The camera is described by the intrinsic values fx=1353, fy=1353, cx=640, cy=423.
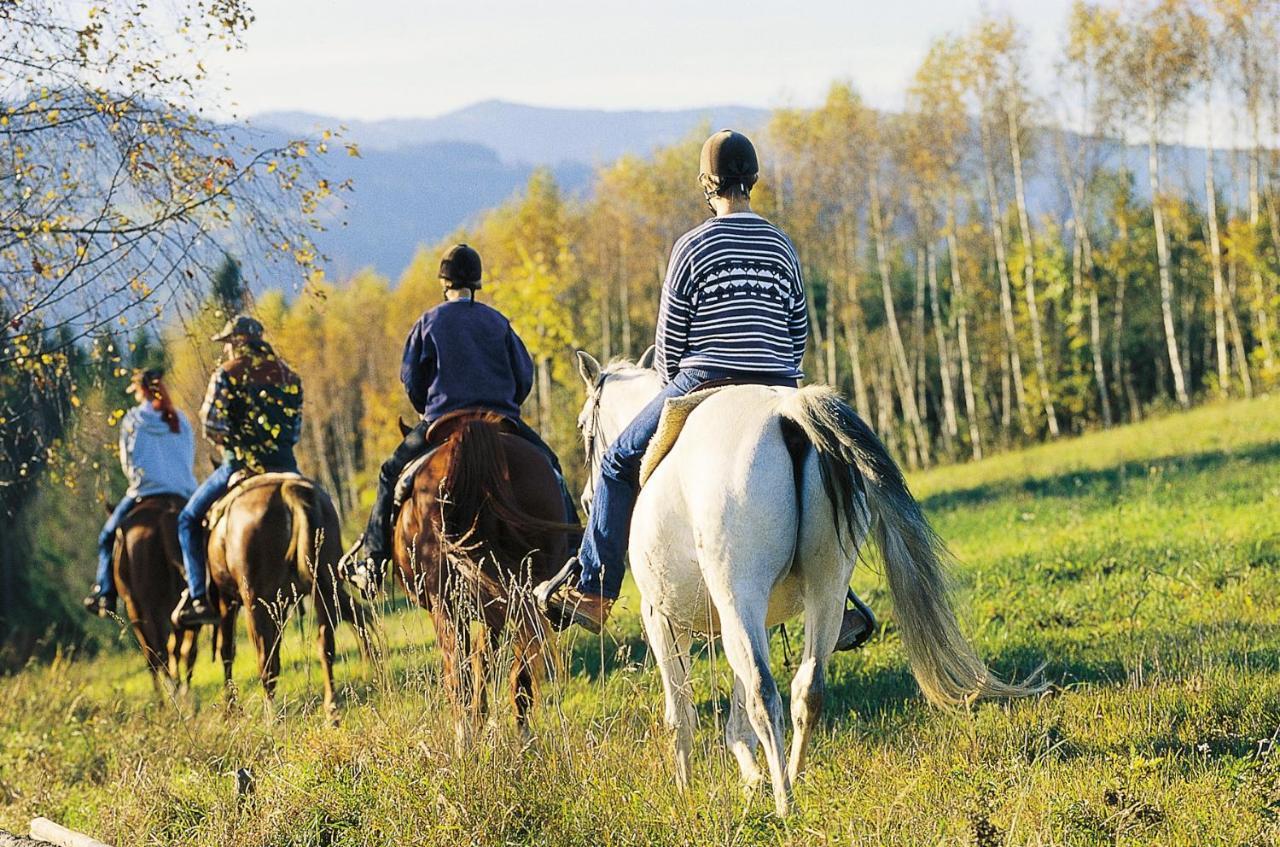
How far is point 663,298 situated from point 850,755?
7.36 ft

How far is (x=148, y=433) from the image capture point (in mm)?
13062

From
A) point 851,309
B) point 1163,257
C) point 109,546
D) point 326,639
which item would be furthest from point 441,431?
point 851,309

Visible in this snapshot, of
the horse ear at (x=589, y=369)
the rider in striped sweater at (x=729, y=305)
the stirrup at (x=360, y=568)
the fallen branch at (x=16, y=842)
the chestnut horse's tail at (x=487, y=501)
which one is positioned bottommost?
the fallen branch at (x=16, y=842)

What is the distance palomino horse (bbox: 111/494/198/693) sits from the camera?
1292 centimetres

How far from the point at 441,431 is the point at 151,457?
231 inches

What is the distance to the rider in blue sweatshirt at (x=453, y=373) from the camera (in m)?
8.45

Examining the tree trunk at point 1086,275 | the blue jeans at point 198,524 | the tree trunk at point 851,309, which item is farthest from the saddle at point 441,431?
the tree trunk at point 851,309

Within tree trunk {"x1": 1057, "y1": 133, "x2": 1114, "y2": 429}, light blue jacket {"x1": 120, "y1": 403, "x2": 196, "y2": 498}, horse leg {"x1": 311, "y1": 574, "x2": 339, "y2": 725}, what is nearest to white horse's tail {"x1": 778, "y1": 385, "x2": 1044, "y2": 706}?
horse leg {"x1": 311, "y1": 574, "x2": 339, "y2": 725}

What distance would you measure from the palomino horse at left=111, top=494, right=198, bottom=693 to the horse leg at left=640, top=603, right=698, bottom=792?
26.2 ft

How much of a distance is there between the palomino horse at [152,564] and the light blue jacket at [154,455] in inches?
4.9

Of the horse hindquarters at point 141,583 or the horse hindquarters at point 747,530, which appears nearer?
the horse hindquarters at point 747,530

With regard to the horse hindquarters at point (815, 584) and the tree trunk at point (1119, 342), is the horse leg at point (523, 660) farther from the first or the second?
the tree trunk at point (1119, 342)

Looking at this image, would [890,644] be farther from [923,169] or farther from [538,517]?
[923,169]

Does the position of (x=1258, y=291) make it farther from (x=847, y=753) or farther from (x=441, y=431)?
(x=847, y=753)
